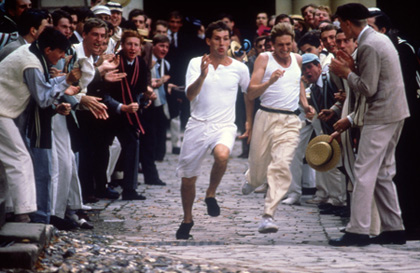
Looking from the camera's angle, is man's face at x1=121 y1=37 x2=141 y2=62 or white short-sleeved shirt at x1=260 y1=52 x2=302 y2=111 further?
man's face at x1=121 y1=37 x2=141 y2=62

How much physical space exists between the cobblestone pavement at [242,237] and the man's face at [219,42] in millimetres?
1865

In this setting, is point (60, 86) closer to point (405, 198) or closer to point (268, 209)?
point (268, 209)

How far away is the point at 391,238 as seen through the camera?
8984 millimetres

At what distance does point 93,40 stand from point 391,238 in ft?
13.5

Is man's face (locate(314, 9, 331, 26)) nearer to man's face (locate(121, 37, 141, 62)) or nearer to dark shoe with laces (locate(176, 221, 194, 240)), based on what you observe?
man's face (locate(121, 37, 141, 62))

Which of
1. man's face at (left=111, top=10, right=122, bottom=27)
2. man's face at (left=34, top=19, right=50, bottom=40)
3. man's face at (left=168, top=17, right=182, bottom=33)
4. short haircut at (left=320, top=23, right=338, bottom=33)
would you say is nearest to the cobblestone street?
man's face at (left=34, top=19, right=50, bottom=40)

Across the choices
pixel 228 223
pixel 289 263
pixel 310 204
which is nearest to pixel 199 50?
pixel 310 204

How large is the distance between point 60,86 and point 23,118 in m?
0.45

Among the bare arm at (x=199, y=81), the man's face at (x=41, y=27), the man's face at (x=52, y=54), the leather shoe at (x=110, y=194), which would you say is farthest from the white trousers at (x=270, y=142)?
the leather shoe at (x=110, y=194)

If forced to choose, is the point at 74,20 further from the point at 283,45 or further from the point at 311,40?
the point at 283,45

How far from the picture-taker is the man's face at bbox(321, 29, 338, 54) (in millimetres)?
12297

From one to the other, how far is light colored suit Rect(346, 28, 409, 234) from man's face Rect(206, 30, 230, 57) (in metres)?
1.41

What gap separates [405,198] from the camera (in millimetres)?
9555

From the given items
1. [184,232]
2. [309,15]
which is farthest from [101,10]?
[184,232]
